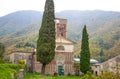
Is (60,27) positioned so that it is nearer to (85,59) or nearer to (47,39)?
(85,59)

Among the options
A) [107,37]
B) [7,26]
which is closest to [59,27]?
[107,37]

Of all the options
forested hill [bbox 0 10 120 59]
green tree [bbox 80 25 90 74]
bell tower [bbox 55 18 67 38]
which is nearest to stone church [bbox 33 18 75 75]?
green tree [bbox 80 25 90 74]

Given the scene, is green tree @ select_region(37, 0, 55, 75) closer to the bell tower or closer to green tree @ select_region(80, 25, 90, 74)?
green tree @ select_region(80, 25, 90, 74)

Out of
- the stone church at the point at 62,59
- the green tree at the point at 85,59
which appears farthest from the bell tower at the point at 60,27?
the green tree at the point at 85,59

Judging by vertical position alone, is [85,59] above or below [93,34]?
below

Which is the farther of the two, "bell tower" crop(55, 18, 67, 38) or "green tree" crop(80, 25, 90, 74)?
"bell tower" crop(55, 18, 67, 38)

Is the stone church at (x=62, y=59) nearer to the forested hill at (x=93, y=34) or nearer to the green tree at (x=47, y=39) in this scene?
the green tree at (x=47, y=39)

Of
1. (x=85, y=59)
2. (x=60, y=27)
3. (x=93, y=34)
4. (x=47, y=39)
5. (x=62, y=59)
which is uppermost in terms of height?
(x=93, y=34)

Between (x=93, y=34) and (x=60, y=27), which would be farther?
(x=93, y=34)

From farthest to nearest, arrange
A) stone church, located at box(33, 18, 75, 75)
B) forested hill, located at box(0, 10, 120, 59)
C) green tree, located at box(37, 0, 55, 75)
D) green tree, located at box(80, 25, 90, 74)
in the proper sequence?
1. forested hill, located at box(0, 10, 120, 59)
2. stone church, located at box(33, 18, 75, 75)
3. green tree, located at box(80, 25, 90, 74)
4. green tree, located at box(37, 0, 55, 75)

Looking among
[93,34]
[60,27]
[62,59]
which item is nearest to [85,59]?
[62,59]

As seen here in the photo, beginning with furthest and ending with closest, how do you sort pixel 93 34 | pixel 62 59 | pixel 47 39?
pixel 93 34, pixel 62 59, pixel 47 39

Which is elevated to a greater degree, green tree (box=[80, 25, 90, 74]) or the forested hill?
the forested hill

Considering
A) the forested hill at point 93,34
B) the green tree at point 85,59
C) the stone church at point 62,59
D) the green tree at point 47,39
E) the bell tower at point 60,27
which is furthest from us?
the forested hill at point 93,34
